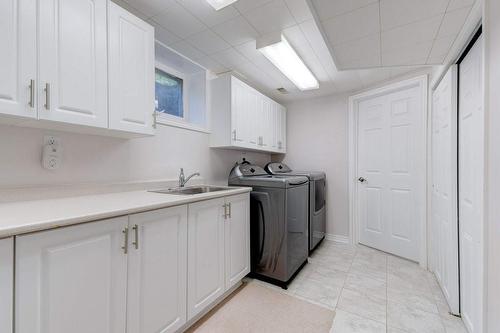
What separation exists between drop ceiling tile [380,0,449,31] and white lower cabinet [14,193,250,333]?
5.02 feet

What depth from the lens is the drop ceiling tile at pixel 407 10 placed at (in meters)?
0.99

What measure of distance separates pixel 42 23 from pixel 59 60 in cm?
17

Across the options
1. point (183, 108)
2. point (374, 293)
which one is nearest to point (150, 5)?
point (183, 108)

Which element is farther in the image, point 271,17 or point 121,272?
point 271,17

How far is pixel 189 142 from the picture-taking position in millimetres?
2316

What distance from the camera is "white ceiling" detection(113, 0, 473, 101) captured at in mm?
1079

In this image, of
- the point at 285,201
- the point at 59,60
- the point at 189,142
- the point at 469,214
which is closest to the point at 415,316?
the point at 469,214

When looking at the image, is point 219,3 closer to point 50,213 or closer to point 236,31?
point 236,31

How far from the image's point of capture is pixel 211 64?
2455 mm

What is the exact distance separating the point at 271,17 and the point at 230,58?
75 cm

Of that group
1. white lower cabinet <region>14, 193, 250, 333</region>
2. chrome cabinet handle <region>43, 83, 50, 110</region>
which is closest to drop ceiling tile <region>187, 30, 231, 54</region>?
chrome cabinet handle <region>43, 83, 50, 110</region>

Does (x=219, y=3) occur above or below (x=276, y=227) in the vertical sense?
above

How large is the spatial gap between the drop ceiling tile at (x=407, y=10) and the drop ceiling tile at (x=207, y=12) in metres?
1.04

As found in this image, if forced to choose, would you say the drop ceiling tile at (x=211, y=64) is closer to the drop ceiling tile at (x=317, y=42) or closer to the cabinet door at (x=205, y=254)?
the drop ceiling tile at (x=317, y=42)
